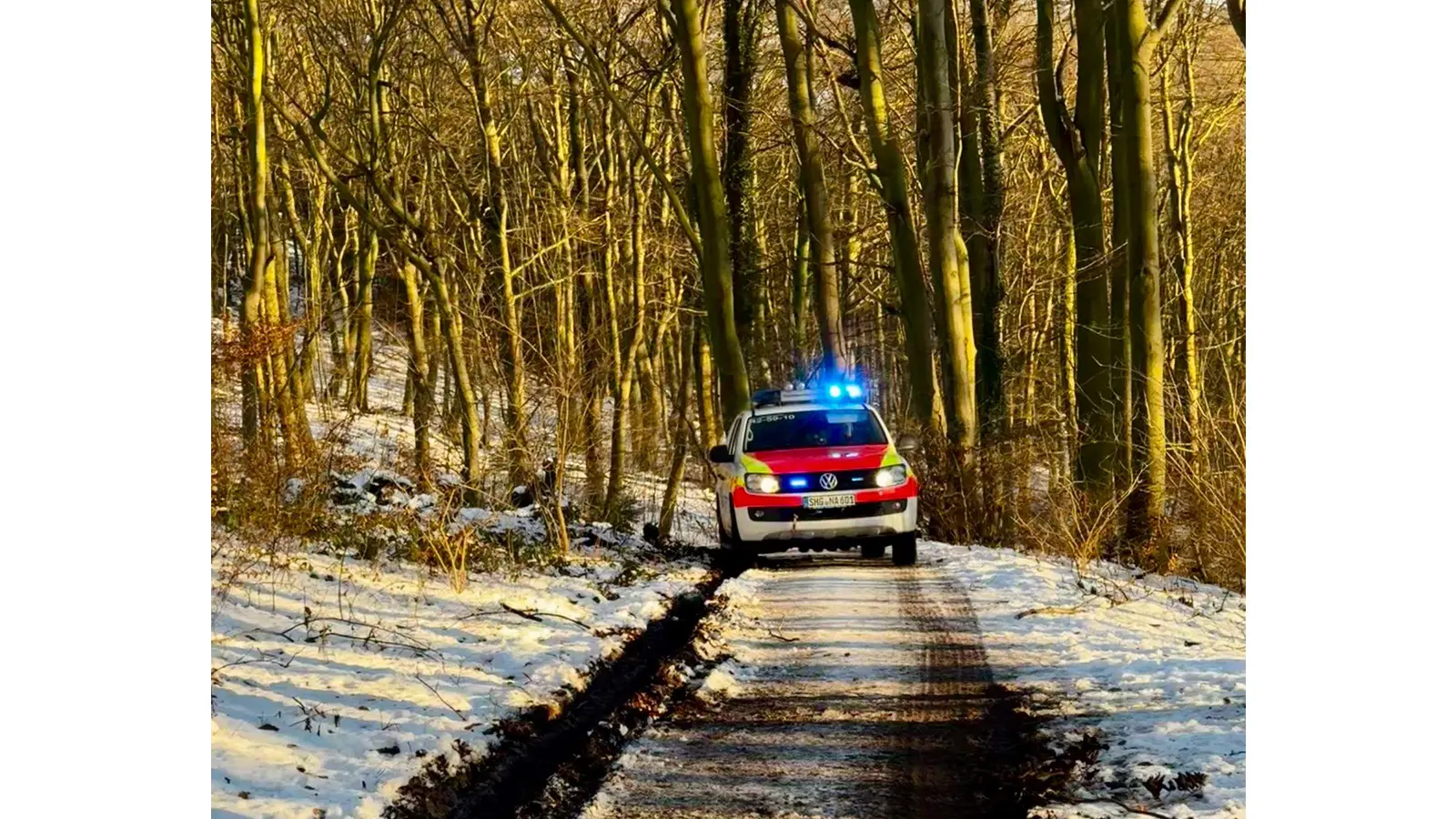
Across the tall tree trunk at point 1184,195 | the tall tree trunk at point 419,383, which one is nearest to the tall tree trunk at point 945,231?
the tall tree trunk at point 419,383

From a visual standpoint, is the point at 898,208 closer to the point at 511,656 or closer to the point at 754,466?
the point at 754,466

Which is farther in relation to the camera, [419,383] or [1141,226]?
[419,383]

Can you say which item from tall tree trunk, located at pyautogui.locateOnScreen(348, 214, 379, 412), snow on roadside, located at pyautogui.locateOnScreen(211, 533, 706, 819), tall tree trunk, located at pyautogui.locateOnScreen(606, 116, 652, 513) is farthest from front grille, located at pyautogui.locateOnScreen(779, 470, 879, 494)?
tall tree trunk, located at pyautogui.locateOnScreen(348, 214, 379, 412)

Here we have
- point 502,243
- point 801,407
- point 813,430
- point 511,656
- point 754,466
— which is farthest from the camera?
point 502,243

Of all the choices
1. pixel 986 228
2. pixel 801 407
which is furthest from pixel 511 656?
pixel 986 228

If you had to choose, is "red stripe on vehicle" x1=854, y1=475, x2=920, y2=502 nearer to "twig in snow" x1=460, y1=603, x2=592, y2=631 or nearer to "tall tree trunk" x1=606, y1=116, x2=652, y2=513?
"twig in snow" x1=460, y1=603, x2=592, y2=631

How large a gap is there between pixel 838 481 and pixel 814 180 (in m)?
8.14

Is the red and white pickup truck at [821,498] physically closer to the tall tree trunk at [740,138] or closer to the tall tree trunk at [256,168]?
the tall tree trunk at [256,168]

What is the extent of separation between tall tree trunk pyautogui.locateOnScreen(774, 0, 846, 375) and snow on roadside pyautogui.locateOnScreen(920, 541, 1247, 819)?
8.26m

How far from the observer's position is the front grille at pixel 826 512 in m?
14.0

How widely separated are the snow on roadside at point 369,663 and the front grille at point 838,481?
2.22 meters

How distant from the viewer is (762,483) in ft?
46.2
